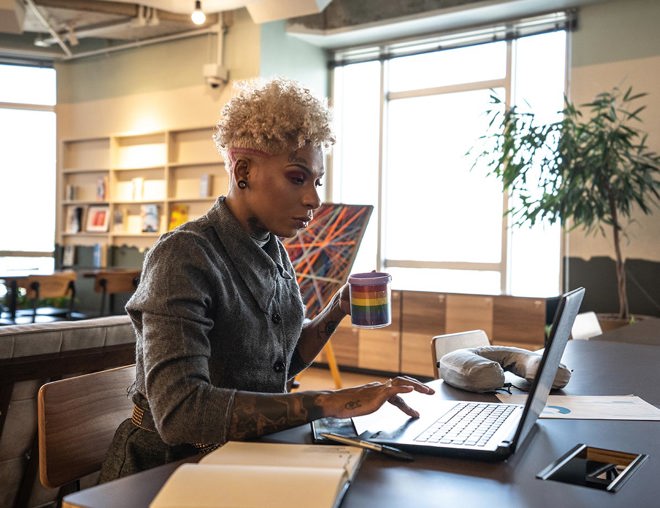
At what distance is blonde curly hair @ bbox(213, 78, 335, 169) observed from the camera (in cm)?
133

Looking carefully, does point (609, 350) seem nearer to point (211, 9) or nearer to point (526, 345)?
point (526, 345)

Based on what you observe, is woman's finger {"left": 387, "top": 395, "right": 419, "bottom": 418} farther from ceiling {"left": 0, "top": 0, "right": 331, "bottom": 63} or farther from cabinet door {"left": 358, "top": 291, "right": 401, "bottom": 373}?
ceiling {"left": 0, "top": 0, "right": 331, "bottom": 63}

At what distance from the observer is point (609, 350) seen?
2.22 m

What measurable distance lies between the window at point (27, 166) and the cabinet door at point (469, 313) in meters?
5.05

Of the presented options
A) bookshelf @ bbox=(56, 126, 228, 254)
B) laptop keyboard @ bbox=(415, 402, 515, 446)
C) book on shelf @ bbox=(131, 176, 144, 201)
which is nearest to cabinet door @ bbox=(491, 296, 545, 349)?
bookshelf @ bbox=(56, 126, 228, 254)

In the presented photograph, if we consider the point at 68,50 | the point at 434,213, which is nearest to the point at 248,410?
the point at 434,213

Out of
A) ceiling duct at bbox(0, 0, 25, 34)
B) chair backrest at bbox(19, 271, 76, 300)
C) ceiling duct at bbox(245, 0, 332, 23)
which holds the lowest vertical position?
chair backrest at bbox(19, 271, 76, 300)

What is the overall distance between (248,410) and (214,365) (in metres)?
0.25

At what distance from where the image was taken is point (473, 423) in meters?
1.19

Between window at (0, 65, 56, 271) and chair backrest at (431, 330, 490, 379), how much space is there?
265 inches

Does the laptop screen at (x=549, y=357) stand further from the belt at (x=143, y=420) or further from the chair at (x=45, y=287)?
the chair at (x=45, y=287)

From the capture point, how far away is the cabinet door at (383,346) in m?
5.45

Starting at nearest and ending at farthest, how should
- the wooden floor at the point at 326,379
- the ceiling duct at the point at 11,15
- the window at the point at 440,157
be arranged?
the wooden floor at the point at 326,379
the window at the point at 440,157
the ceiling duct at the point at 11,15

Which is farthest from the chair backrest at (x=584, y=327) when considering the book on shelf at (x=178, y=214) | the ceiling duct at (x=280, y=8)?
the book on shelf at (x=178, y=214)
